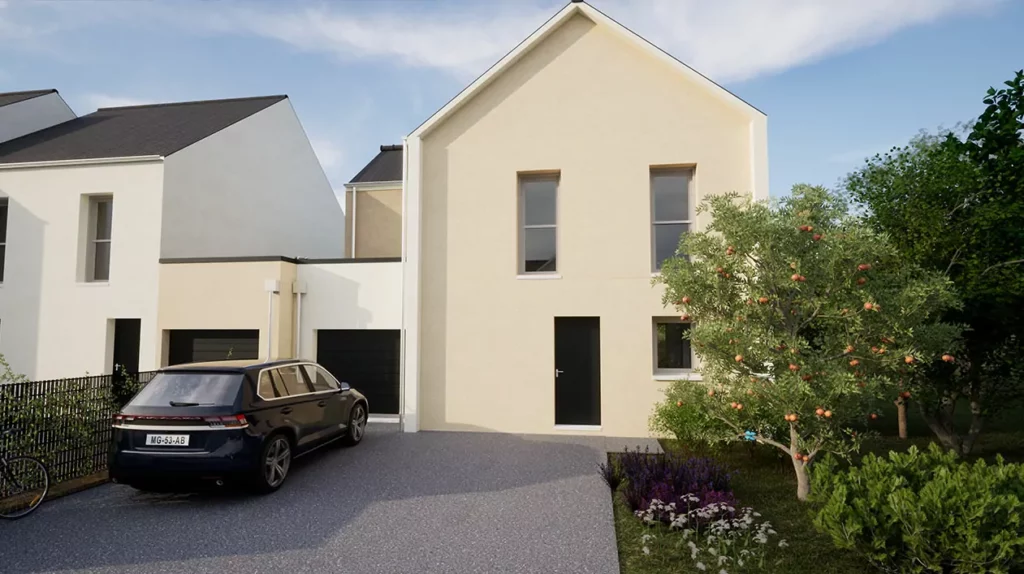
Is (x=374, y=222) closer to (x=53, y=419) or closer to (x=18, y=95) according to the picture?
(x=53, y=419)

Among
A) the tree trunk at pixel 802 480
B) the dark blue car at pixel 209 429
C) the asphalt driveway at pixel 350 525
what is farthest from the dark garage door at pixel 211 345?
the tree trunk at pixel 802 480

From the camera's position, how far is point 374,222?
53.2 ft

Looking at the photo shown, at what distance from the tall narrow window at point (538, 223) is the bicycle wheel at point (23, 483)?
292 inches

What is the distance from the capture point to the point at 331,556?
4.61 metres

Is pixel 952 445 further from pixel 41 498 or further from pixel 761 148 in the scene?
pixel 41 498

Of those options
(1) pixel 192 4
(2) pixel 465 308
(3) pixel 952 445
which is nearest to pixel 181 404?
(2) pixel 465 308

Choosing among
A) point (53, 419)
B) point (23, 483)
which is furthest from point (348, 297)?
point (23, 483)

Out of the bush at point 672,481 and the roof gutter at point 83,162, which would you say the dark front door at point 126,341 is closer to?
the roof gutter at point 83,162

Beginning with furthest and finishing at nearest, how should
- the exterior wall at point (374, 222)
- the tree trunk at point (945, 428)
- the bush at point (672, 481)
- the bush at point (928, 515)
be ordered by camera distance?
the exterior wall at point (374, 222), the tree trunk at point (945, 428), the bush at point (672, 481), the bush at point (928, 515)

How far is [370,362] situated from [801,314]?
7.90 metres

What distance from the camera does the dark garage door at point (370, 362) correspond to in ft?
35.3

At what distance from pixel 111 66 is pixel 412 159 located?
5644 mm

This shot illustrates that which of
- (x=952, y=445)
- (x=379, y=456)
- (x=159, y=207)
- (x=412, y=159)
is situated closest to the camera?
(x=379, y=456)

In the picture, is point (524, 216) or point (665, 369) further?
point (524, 216)
